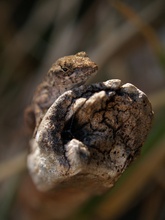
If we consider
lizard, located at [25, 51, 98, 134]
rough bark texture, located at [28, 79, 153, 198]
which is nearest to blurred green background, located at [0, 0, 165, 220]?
lizard, located at [25, 51, 98, 134]

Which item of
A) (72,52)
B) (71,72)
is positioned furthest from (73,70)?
(72,52)

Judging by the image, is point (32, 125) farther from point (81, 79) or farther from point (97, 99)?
point (97, 99)

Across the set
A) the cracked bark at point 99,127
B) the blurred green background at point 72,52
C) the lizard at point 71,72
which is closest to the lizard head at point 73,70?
the lizard at point 71,72

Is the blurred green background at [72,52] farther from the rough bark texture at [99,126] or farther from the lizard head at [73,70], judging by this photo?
the rough bark texture at [99,126]

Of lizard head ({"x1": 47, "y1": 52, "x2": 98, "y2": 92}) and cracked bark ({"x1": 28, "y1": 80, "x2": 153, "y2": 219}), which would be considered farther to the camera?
lizard head ({"x1": 47, "y1": 52, "x2": 98, "y2": 92})

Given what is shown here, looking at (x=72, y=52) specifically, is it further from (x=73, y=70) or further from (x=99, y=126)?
(x=99, y=126)

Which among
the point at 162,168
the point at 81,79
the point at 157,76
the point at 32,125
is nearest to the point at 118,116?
the point at 81,79

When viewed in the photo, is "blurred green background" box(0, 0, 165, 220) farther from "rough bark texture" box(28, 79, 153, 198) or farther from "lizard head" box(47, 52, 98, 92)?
"rough bark texture" box(28, 79, 153, 198)
